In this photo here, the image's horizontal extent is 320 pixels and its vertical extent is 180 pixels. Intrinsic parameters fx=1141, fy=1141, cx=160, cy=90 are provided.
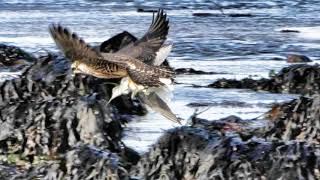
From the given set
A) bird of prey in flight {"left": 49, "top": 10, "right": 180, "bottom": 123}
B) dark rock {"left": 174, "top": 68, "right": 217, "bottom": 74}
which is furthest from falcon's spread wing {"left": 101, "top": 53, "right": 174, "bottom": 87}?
dark rock {"left": 174, "top": 68, "right": 217, "bottom": 74}

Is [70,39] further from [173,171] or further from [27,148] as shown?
[27,148]

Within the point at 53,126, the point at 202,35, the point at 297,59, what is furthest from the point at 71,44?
the point at 202,35

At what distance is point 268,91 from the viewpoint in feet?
36.0

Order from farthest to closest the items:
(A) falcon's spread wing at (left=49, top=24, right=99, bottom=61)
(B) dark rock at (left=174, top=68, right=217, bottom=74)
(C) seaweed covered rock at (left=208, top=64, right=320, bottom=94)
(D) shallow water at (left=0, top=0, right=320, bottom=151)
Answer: (B) dark rock at (left=174, top=68, right=217, bottom=74)
(C) seaweed covered rock at (left=208, top=64, right=320, bottom=94)
(D) shallow water at (left=0, top=0, right=320, bottom=151)
(A) falcon's spread wing at (left=49, top=24, right=99, bottom=61)

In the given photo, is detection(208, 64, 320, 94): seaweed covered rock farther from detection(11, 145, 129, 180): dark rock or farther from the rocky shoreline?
detection(11, 145, 129, 180): dark rock

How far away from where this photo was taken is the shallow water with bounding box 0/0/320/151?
10117mm

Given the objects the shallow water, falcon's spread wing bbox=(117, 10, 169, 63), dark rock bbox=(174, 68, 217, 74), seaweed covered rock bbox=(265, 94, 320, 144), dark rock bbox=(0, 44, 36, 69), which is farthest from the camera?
dark rock bbox=(0, 44, 36, 69)

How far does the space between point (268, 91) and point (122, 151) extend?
4078 mm

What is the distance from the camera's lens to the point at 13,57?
12930 millimetres

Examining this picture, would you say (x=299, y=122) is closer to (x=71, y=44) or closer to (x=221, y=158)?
(x=221, y=158)

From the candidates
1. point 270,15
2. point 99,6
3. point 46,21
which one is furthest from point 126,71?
point 99,6

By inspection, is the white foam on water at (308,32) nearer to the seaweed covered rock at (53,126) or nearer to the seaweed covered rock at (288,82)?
the seaweed covered rock at (288,82)

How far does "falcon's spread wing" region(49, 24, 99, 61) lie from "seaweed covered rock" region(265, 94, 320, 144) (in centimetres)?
169

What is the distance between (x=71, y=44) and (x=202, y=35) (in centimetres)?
1132
